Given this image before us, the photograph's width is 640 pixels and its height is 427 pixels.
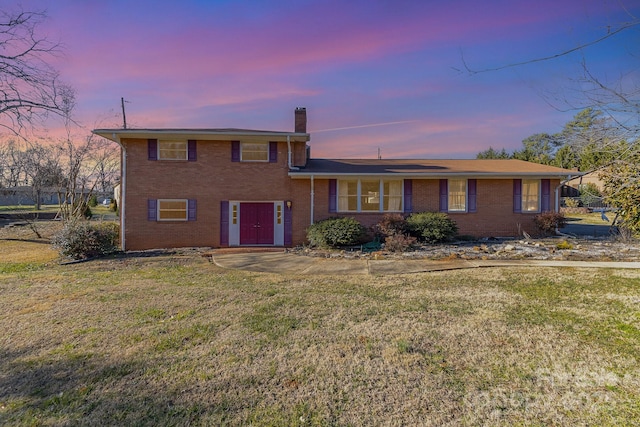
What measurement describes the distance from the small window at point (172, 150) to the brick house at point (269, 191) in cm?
4

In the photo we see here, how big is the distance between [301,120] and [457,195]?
25.5 feet

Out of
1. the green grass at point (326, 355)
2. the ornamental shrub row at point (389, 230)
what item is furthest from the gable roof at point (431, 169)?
the green grass at point (326, 355)

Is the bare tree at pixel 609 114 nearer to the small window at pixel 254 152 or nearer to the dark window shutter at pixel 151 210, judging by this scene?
the small window at pixel 254 152

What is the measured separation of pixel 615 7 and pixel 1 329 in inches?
336

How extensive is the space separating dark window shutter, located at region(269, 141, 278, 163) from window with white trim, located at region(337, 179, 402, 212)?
2.88m

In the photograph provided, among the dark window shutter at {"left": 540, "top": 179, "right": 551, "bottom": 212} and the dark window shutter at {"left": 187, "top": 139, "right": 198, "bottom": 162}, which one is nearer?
the dark window shutter at {"left": 187, "top": 139, "right": 198, "bottom": 162}

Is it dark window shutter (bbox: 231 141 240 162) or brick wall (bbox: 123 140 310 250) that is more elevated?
dark window shutter (bbox: 231 141 240 162)

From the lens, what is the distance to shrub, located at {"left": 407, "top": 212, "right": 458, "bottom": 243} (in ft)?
43.4

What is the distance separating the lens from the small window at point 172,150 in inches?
564

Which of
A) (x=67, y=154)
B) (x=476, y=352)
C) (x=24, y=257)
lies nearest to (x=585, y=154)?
(x=476, y=352)

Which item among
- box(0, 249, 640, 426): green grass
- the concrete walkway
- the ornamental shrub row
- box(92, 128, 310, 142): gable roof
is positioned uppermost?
box(92, 128, 310, 142): gable roof

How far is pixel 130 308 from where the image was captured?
601cm

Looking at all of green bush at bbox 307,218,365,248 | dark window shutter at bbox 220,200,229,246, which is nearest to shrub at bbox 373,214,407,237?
green bush at bbox 307,218,365,248

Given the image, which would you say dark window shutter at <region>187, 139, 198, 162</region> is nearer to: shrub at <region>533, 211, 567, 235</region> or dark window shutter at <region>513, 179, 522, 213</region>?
dark window shutter at <region>513, 179, 522, 213</region>
